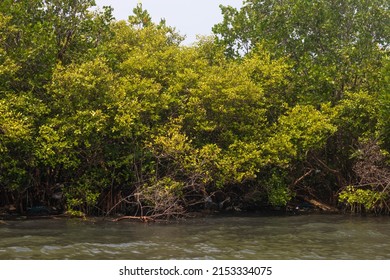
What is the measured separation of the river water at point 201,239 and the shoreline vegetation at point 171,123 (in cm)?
229

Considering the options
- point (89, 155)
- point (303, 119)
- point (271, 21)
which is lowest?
point (89, 155)

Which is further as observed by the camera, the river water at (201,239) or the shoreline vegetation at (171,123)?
the shoreline vegetation at (171,123)

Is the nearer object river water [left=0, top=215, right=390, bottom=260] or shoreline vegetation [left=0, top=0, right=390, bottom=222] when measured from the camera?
river water [left=0, top=215, right=390, bottom=260]

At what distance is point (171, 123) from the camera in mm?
27359

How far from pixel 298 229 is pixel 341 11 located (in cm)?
2028

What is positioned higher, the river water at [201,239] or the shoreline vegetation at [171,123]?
the shoreline vegetation at [171,123]

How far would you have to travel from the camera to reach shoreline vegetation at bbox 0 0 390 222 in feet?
83.5

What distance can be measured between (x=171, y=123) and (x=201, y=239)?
8531 mm

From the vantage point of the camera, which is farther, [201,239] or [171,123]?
[171,123]

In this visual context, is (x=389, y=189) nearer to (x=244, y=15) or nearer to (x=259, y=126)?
(x=259, y=126)

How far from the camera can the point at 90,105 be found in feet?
83.8

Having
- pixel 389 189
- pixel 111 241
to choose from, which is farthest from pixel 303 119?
pixel 111 241

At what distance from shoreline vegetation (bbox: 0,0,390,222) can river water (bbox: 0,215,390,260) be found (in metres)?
2.29

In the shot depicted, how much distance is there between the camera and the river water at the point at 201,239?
1703 cm
